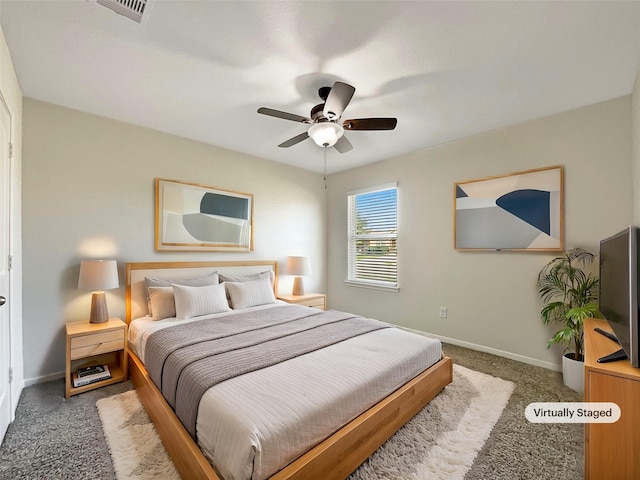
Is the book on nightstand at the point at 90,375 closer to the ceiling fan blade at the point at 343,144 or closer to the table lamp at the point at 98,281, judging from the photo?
the table lamp at the point at 98,281

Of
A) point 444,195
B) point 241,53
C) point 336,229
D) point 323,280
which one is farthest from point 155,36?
point 323,280

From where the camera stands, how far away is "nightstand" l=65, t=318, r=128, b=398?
233 cm

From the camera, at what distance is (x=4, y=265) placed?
1882mm

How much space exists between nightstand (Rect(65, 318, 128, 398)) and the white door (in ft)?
1.26

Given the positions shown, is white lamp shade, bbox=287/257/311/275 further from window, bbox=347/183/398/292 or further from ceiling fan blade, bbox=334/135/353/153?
ceiling fan blade, bbox=334/135/353/153

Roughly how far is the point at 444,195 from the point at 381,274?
1.45 meters

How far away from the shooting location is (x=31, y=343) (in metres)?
2.50

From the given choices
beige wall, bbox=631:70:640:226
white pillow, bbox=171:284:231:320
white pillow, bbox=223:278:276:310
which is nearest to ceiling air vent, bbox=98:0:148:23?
white pillow, bbox=171:284:231:320

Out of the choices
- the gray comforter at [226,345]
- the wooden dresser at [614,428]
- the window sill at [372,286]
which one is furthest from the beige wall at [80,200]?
the wooden dresser at [614,428]

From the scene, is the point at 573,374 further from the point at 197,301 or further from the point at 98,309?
the point at 98,309

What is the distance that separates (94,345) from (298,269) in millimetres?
2394

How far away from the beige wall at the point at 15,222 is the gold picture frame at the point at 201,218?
108 cm

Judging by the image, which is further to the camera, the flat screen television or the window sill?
the window sill

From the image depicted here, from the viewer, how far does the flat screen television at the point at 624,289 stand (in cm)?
135
